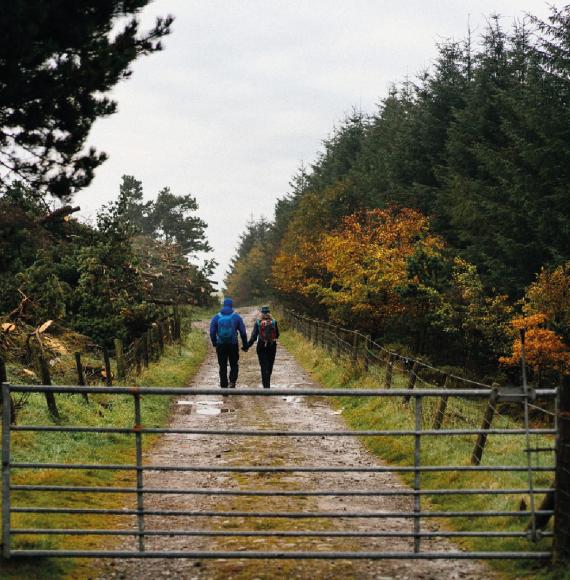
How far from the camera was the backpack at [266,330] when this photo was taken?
19.5 metres

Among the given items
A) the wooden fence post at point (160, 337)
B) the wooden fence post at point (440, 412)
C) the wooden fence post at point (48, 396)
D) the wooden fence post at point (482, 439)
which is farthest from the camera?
the wooden fence post at point (160, 337)

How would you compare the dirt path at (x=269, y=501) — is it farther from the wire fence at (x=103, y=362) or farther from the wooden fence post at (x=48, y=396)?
the wire fence at (x=103, y=362)

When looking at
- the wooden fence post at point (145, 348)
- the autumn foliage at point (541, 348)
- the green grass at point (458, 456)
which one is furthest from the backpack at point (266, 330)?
the autumn foliage at point (541, 348)

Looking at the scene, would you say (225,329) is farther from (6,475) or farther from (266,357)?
(6,475)

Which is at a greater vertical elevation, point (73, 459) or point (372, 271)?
point (372, 271)

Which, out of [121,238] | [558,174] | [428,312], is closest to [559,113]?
[558,174]

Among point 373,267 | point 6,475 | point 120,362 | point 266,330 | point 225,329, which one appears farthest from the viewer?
point 373,267

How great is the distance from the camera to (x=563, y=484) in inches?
280

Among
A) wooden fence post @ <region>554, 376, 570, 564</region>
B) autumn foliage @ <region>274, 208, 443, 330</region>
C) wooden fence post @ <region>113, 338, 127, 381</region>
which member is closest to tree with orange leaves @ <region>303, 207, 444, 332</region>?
autumn foliage @ <region>274, 208, 443, 330</region>

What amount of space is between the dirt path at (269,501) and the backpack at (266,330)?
1670 mm

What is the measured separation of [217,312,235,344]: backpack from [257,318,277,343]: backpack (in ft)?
2.79

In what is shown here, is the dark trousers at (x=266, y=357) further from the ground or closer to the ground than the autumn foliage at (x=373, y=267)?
closer to the ground

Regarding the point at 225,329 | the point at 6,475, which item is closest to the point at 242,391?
the point at 6,475

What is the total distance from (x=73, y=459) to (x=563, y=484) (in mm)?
7150
